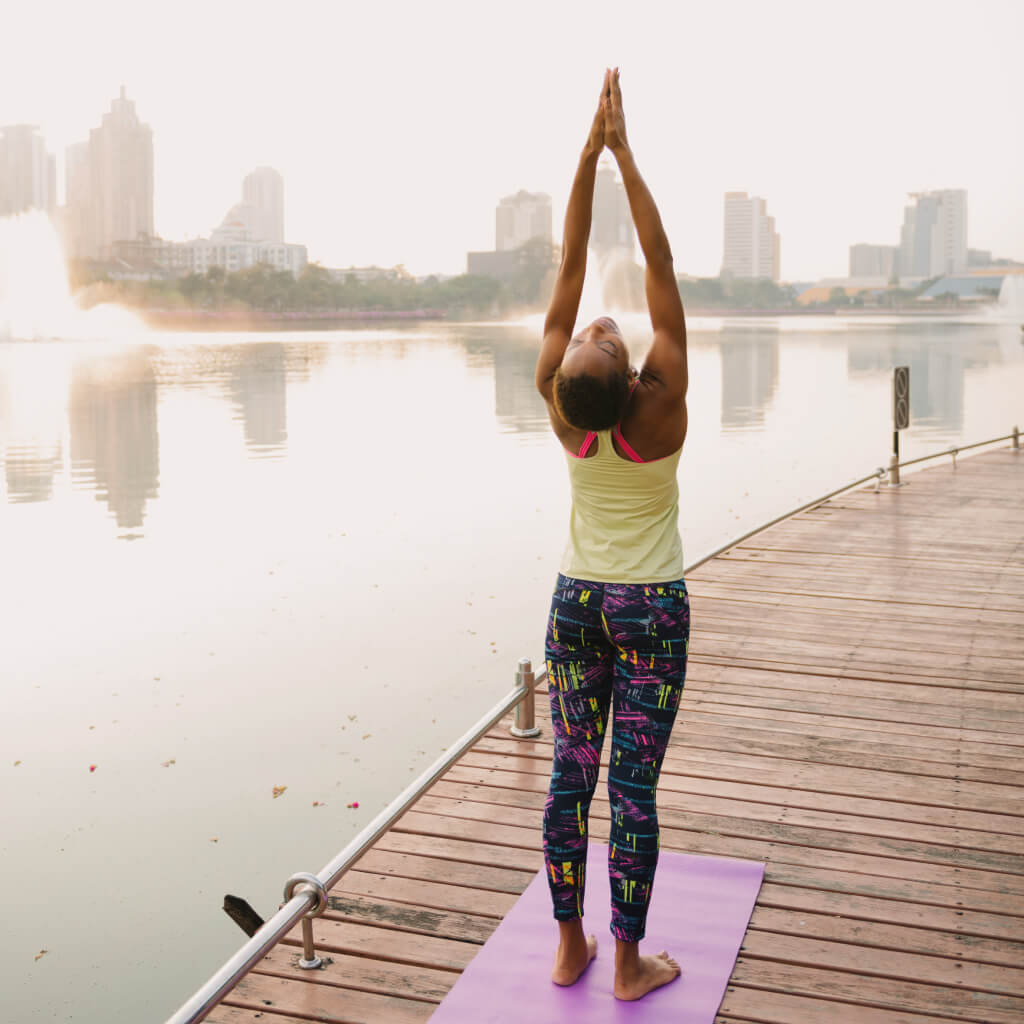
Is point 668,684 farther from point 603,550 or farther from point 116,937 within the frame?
point 116,937

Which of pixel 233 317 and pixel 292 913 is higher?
pixel 233 317

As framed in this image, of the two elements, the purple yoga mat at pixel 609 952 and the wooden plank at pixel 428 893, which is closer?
the purple yoga mat at pixel 609 952

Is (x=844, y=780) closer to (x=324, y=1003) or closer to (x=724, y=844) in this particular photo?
(x=724, y=844)

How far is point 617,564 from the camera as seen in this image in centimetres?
311

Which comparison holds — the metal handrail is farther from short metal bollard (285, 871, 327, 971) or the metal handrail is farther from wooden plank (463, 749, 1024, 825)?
wooden plank (463, 749, 1024, 825)

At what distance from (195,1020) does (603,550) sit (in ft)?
5.12

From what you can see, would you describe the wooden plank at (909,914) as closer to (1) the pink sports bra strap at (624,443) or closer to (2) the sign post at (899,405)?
(1) the pink sports bra strap at (624,443)

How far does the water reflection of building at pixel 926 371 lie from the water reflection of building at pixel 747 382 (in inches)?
149

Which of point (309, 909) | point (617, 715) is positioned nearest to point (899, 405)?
point (617, 715)

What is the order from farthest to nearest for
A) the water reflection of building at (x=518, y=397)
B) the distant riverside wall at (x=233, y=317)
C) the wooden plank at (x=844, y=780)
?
the distant riverside wall at (x=233, y=317), the water reflection of building at (x=518, y=397), the wooden plank at (x=844, y=780)

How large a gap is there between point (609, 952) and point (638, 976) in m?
0.23

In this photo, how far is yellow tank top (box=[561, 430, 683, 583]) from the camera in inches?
121

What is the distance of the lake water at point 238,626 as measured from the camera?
20.0ft

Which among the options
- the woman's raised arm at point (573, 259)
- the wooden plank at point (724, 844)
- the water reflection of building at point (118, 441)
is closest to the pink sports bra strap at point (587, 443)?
the woman's raised arm at point (573, 259)
